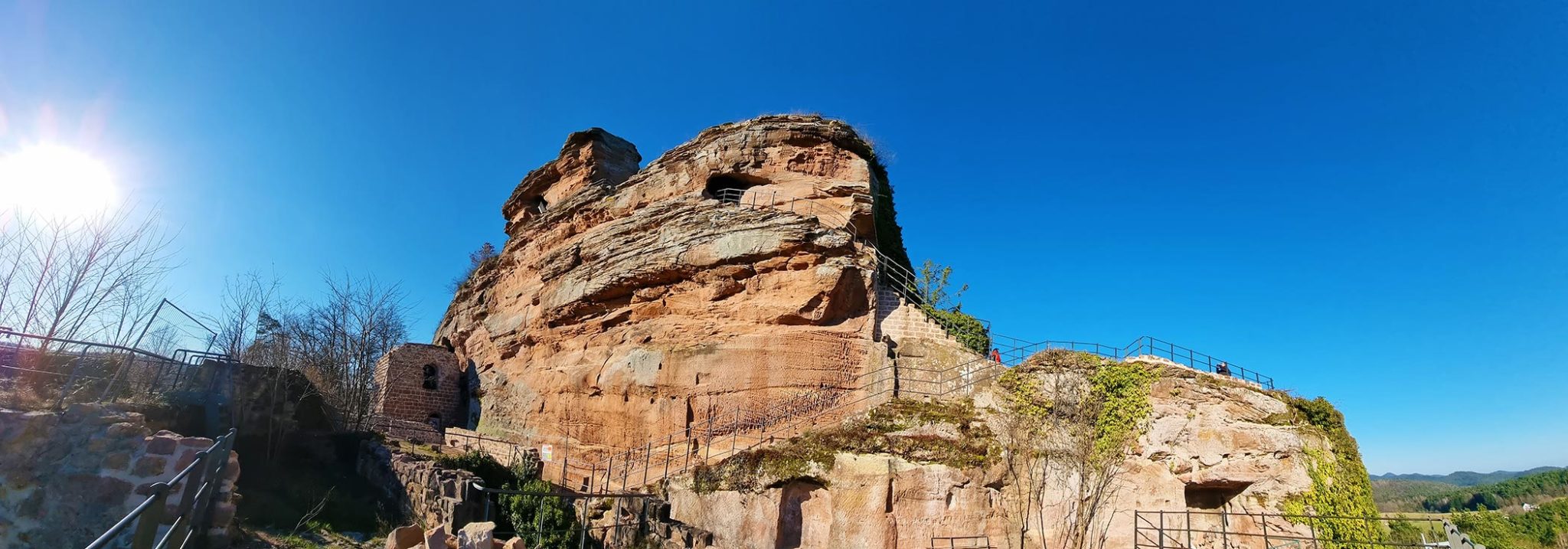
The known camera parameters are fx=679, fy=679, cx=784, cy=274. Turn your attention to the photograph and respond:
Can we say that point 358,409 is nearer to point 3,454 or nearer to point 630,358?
point 630,358

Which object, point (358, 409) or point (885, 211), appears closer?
point (885, 211)

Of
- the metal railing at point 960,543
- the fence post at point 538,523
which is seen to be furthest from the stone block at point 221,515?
the metal railing at point 960,543

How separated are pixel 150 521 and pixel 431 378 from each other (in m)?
24.2

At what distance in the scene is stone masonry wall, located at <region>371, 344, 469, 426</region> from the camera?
24328 mm

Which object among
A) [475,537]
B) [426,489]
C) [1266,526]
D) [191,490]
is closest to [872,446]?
[1266,526]

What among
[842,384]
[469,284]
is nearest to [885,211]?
[842,384]

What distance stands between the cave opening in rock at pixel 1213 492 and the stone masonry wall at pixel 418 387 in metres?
24.1

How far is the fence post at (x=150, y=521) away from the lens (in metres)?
3.85

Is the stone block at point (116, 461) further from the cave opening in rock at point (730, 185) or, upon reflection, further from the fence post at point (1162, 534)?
the cave opening in rock at point (730, 185)

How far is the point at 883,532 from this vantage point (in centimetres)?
1180

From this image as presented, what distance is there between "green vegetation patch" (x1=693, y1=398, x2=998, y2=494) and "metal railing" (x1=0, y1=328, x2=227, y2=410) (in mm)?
10056

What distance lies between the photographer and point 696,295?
19.2 m

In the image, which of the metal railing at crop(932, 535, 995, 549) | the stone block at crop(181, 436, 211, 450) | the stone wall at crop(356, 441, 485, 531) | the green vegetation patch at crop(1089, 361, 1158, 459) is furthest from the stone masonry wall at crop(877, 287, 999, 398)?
the stone block at crop(181, 436, 211, 450)

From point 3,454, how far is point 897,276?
18.3m
